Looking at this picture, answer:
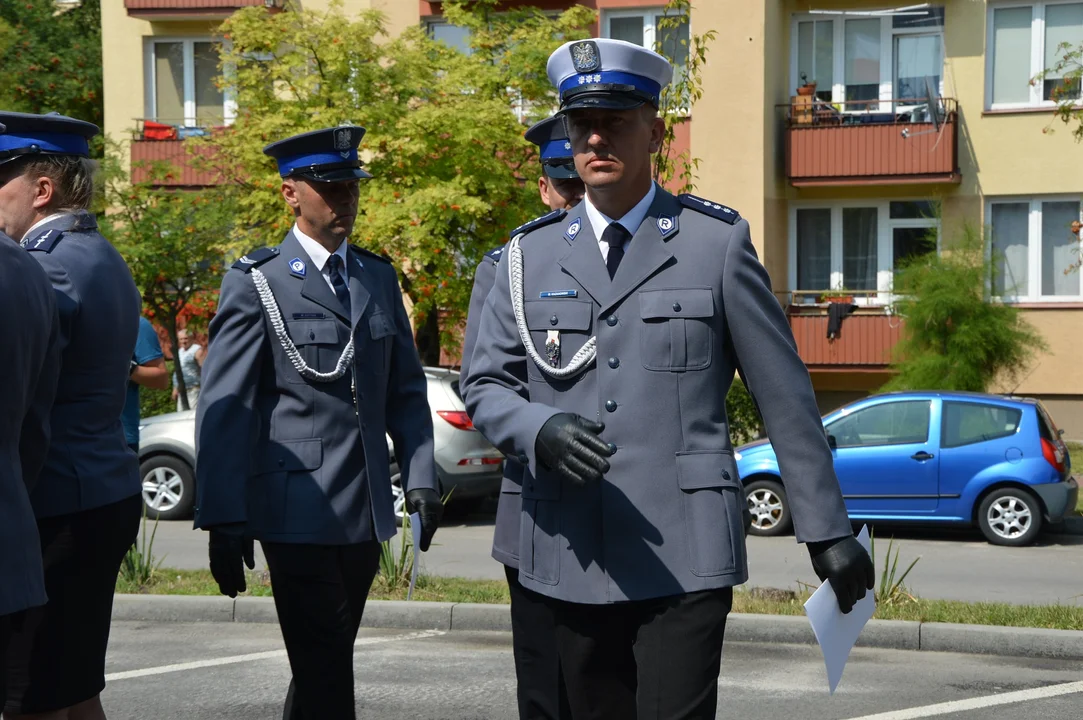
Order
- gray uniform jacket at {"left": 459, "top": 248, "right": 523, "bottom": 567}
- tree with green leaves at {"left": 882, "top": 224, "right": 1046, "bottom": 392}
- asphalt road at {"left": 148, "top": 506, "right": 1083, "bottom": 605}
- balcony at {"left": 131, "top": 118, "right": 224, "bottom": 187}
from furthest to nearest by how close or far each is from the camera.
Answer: balcony at {"left": 131, "top": 118, "right": 224, "bottom": 187} → tree with green leaves at {"left": 882, "top": 224, "right": 1046, "bottom": 392} → asphalt road at {"left": 148, "top": 506, "right": 1083, "bottom": 605} → gray uniform jacket at {"left": 459, "top": 248, "right": 523, "bottom": 567}

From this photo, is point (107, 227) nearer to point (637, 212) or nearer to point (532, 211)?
point (532, 211)

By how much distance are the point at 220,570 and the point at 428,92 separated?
14.0m

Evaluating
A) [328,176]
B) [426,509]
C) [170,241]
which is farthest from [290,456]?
[170,241]

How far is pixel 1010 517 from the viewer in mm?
13133

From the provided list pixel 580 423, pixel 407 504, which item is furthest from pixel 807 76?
pixel 580 423

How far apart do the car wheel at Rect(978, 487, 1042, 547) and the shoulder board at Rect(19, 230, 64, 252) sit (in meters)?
10.7

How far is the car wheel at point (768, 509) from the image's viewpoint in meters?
13.9

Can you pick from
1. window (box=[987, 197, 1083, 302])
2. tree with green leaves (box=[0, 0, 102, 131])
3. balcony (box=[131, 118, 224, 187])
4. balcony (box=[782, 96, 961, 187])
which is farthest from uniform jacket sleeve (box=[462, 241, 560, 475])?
tree with green leaves (box=[0, 0, 102, 131])

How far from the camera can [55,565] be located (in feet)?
13.6

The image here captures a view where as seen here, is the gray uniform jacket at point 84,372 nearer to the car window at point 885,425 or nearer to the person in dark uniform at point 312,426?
the person in dark uniform at point 312,426

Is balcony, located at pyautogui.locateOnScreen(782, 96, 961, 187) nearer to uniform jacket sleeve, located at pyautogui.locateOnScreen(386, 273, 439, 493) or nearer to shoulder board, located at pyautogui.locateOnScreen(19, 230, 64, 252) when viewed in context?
uniform jacket sleeve, located at pyautogui.locateOnScreen(386, 273, 439, 493)

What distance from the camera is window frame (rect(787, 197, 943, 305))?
25219 mm

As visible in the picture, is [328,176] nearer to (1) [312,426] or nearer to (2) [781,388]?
(1) [312,426]

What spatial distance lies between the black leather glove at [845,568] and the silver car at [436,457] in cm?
994
